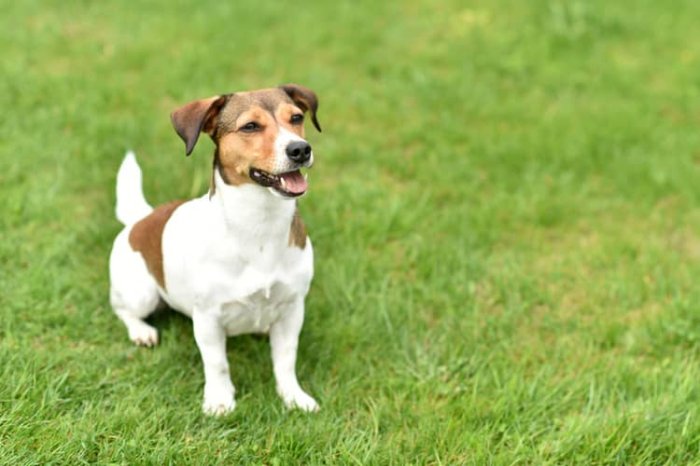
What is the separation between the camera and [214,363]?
3.67m

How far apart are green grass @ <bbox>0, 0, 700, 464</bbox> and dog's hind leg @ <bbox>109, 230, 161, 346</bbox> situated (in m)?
0.10

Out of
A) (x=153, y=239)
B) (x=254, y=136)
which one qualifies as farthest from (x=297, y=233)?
(x=153, y=239)

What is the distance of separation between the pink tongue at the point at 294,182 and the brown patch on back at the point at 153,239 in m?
0.81

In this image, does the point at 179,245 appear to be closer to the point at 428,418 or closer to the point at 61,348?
the point at 61,348

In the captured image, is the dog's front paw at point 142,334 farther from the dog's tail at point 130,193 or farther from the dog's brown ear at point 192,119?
the dog's brown ear at point 192,119

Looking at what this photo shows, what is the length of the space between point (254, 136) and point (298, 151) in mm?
221

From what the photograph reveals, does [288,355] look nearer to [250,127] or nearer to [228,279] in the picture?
[228,279]

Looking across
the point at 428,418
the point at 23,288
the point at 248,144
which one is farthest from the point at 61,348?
the point at 428,418

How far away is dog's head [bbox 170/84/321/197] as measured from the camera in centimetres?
322

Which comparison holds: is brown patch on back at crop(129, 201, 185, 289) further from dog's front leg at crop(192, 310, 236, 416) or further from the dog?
dog's front leg at crop(192, 310, 236, 416)

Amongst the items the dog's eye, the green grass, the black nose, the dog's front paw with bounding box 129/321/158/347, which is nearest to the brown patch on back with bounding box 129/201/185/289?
the dog's front paw with bounding box 129/321/158/347

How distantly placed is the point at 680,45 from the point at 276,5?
12.1 feet

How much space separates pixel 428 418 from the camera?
368 cm

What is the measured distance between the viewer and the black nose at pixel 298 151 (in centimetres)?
320
